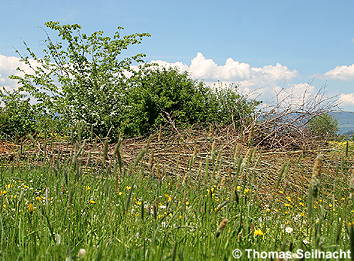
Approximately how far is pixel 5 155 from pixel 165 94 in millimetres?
5235

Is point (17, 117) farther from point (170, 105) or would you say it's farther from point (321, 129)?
point (321, 129)

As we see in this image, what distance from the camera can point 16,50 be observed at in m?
15.8

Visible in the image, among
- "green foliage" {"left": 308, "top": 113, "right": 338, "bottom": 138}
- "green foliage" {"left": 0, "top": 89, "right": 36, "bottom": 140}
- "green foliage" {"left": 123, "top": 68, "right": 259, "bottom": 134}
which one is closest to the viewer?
"green foliage" {"left": 308, "top": 113, "right": 338, "bottom": 138}

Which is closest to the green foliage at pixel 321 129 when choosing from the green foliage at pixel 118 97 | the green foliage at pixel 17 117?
the green foliage at pixel 118 97

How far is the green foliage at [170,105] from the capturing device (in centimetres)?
1127

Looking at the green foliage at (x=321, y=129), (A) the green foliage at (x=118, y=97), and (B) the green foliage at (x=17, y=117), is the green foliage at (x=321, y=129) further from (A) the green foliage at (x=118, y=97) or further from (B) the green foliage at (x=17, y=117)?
(B) the green foliage at (x=17, y=117)

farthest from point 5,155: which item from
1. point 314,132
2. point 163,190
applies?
point 314,132

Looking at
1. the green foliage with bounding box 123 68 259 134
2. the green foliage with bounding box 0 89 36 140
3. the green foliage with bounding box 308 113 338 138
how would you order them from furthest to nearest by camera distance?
1. the green foliage with bounding box 0 89 36 140
2. the green foliage with bounding box 123 68 259 134
3. the green foliage with bounding box 308 113 338 138

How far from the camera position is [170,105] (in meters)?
11.6

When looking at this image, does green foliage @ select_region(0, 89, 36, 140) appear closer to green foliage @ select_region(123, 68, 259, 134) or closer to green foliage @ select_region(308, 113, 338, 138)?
green foliage @ select_region(123, 68, 259, 134)

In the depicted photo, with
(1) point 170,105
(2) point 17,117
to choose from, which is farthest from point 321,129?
(2) point 17,117

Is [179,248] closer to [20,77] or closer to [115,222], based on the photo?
[115,222]

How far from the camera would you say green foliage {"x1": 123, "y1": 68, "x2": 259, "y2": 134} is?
11.3 m

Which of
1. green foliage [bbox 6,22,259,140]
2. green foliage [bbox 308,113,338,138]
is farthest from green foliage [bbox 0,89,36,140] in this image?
green foliage [bbox 308,113,338,138]
